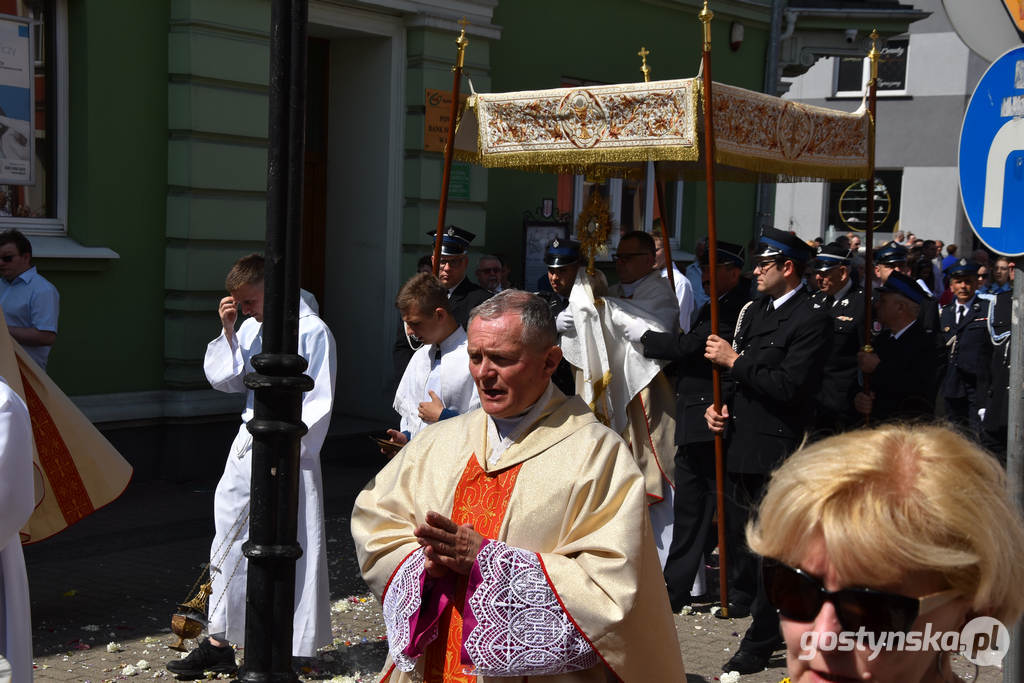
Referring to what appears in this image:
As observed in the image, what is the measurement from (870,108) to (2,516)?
564 cm

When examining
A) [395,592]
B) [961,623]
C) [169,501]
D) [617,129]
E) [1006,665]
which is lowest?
[169,501]

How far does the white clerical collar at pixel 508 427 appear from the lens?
3533mm

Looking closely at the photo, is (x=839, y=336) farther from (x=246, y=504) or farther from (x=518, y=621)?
(x=518, y=621)

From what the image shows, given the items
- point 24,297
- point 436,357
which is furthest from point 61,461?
point 24,297

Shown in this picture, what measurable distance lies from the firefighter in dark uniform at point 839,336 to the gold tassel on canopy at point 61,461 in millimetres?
3344

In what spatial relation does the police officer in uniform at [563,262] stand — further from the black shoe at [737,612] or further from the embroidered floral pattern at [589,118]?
the black shoe at [737,612]

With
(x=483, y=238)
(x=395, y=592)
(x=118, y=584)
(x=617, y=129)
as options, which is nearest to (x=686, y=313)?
(x=483, y=238)

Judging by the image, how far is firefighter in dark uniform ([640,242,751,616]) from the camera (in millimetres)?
6820

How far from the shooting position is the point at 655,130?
21.9ft

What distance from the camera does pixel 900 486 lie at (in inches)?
71.7

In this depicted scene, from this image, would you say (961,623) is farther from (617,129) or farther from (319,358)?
(617,129)

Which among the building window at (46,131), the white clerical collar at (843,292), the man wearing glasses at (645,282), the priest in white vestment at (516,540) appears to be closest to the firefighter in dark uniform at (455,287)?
the man wearing glasses at (645,282)

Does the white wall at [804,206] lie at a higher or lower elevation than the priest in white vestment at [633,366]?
higher

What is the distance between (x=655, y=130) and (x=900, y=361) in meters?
2.57
